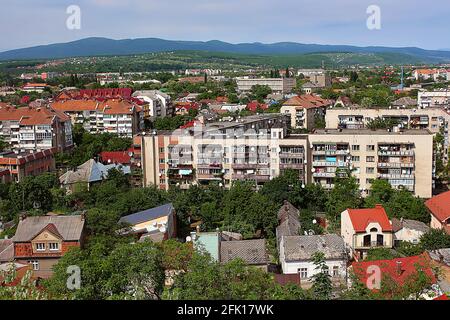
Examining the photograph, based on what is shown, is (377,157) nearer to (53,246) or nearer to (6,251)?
(53,246)

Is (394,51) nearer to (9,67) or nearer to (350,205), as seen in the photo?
(9,67)

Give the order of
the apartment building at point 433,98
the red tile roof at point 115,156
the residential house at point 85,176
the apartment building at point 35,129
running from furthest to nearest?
the apartment building at point 433,98 → the apartment building at point 35,129 → the red tile roof at point 115,156 → the residential house at point 85,176

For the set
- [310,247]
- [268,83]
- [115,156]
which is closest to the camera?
[310,247]

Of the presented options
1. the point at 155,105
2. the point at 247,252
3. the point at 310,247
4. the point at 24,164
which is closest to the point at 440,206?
the point at 310,247

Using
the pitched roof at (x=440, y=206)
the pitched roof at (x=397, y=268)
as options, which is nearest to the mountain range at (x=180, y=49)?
the pitched roof at (x=440, y=206)

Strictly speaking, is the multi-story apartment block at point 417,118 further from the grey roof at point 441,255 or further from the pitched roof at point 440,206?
the grey roof at point 441,255

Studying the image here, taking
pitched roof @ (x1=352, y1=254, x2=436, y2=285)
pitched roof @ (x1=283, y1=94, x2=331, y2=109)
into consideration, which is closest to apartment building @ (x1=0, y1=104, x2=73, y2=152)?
pitched roof @ (x1=283, y1=94, x2=331, y2=109)
